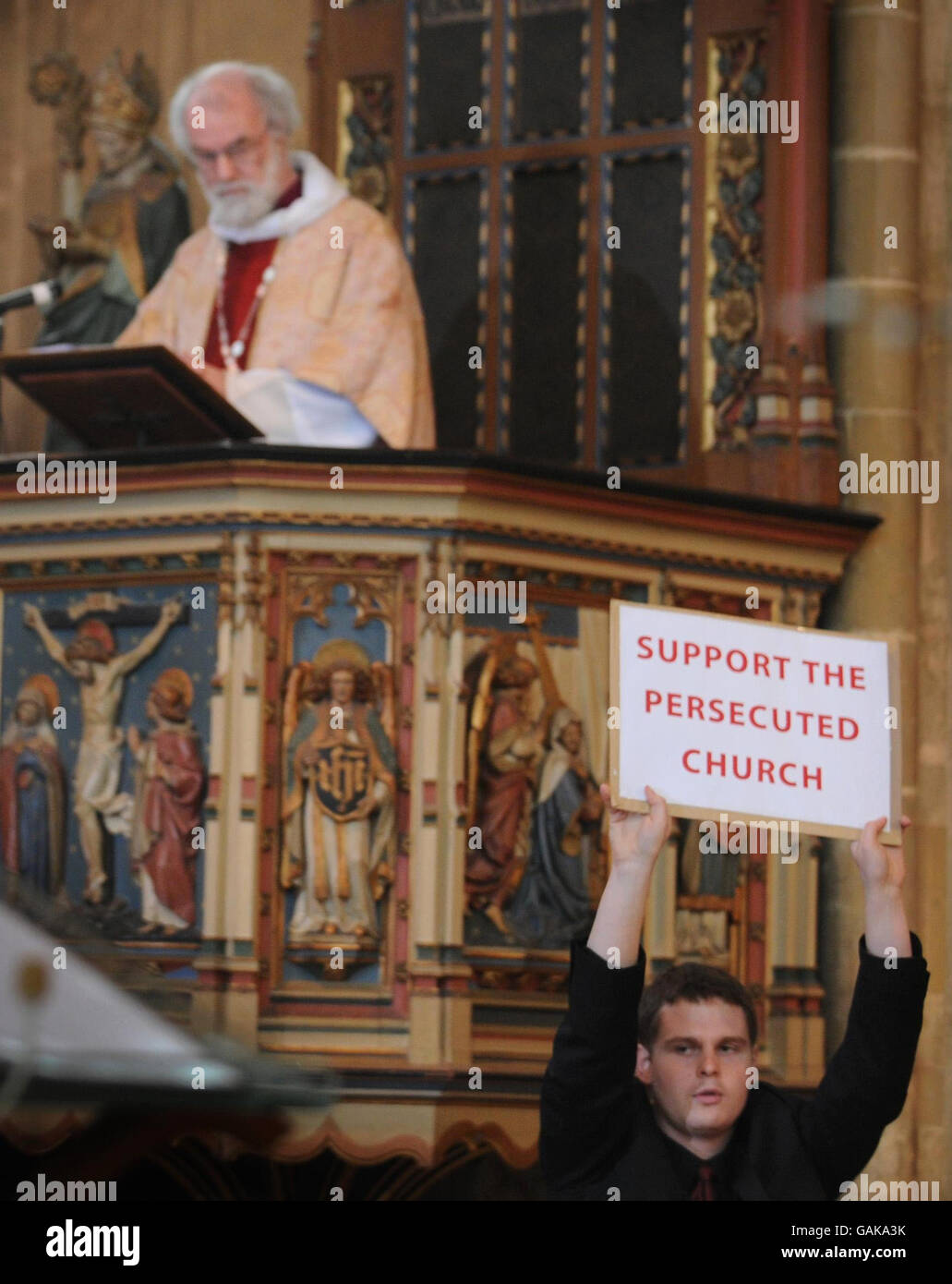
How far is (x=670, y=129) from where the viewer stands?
12.4m

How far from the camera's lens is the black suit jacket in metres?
4.64

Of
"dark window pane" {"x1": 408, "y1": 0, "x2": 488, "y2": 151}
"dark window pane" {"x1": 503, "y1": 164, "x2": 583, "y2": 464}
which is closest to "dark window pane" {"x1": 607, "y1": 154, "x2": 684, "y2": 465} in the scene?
"dark window pane" {"x1": 503, "y1": 164, "x2": 583, "y2": 464}

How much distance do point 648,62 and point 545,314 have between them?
1270mm

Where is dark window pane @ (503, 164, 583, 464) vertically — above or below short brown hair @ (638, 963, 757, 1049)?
above

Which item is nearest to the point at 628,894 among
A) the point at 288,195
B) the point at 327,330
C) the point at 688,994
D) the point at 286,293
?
the point at 688,994

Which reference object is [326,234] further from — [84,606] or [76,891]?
[76,891]

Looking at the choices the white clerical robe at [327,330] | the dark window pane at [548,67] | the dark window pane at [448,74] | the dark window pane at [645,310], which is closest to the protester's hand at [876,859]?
the white clerical robe at [327,330]

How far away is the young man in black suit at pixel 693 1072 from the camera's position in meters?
4.64

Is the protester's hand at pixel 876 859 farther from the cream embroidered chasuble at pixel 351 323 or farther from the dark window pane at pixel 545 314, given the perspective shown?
Result: the dark window pane at pixel 545 314

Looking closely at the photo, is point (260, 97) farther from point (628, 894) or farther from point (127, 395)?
point (628, 894)

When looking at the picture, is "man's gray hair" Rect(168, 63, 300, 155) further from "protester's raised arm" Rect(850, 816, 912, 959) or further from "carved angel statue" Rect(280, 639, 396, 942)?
"protester's raised arm" Rect(850, 816, 912, 959)

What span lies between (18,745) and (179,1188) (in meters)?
1.81

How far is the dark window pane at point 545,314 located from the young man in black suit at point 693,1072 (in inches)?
298

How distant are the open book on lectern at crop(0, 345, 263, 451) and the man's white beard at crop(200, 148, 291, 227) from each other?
1.27 m
